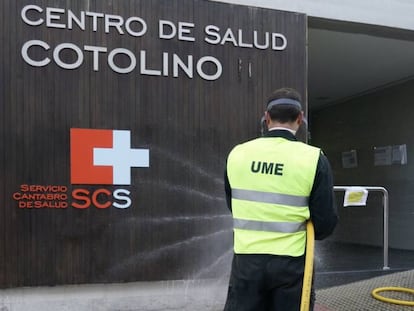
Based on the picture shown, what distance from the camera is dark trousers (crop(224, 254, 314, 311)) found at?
2.35m

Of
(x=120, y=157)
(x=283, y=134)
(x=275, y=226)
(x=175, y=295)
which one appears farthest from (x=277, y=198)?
(x=175, y=295)

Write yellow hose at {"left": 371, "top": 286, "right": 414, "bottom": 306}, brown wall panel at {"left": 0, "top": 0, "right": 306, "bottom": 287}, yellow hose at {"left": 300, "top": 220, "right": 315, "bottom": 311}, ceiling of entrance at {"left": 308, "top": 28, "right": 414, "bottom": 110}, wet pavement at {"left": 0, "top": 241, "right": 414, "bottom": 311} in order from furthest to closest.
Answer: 1. ceiling of entrance at {"left": 308, "top": 28, "right": 414, "bottom": 110}
2. brown wall panel at {"left": 0, "top": 0, "right": 306, "bottom": 287}
3. wet pavement at {"left": 0, "top": 241, "right": 414, "bottom": 311}
4. yellow hose at {"left": 371, "top": 286, "right": 414, "bottom": 306}
5. yellow hose at {"left": 300, "top": 220, "right": 315, "bottom": 311}

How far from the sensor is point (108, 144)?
16.5 ft

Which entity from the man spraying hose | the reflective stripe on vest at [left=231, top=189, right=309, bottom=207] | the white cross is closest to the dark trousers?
the man spraying hose

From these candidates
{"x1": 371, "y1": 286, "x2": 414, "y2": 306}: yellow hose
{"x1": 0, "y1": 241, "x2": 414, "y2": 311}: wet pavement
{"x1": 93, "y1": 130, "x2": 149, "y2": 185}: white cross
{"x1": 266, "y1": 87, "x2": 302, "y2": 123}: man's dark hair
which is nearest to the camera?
{"x1": 266, "y1": 87, "x2": 302, "y2": 123}: man's dark hair

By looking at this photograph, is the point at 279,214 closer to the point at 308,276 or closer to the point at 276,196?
the point at 276,196

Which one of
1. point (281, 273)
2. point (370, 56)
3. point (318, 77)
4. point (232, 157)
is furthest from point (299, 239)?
point (318, 77)

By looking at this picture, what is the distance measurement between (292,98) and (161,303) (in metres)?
3.41

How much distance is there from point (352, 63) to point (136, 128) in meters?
4.52

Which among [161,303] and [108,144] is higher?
[108,144]

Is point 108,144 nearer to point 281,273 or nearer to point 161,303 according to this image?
point 161,303

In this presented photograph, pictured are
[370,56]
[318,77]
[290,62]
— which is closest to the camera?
[290,62]

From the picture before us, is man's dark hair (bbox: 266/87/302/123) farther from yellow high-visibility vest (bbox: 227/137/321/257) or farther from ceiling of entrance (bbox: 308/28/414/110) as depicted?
ceiling of entrance (bbox: 308/28/414/110)

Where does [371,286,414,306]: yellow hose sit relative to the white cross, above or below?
below
